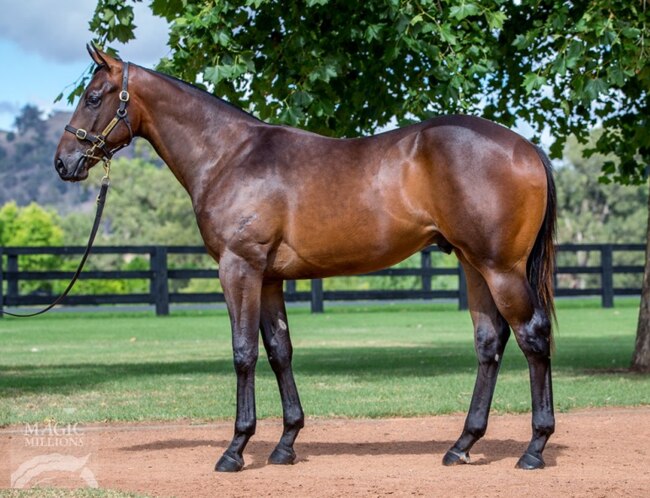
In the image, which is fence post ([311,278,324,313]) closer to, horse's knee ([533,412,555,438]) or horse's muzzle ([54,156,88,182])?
horse's muzzle ([54,156,88,182])

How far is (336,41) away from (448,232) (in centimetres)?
470

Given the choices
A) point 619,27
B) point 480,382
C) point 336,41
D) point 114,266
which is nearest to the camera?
point 480,382

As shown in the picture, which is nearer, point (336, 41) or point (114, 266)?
point (336, 41)

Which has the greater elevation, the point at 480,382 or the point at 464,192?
the point at 464,192

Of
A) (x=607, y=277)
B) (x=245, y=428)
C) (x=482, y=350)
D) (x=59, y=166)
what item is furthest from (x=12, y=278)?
(x=482, y=350)

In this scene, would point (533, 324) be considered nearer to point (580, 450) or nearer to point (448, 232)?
point (448, 232)

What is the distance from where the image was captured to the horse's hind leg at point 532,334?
654 centimetres

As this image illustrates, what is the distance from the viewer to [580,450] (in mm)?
7309

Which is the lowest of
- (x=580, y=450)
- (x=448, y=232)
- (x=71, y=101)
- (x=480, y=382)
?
(x=580, y=450)

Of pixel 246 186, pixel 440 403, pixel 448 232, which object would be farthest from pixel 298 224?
pixel 440 403

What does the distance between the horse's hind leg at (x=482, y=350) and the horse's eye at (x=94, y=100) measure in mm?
2602

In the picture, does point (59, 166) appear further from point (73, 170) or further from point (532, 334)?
point (532, 334)

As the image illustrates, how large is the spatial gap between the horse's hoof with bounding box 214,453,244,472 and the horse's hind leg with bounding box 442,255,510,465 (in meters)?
1.32

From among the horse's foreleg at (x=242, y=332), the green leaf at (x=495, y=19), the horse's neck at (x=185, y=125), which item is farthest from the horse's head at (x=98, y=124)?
the green leaf at (x=495, y=19)
